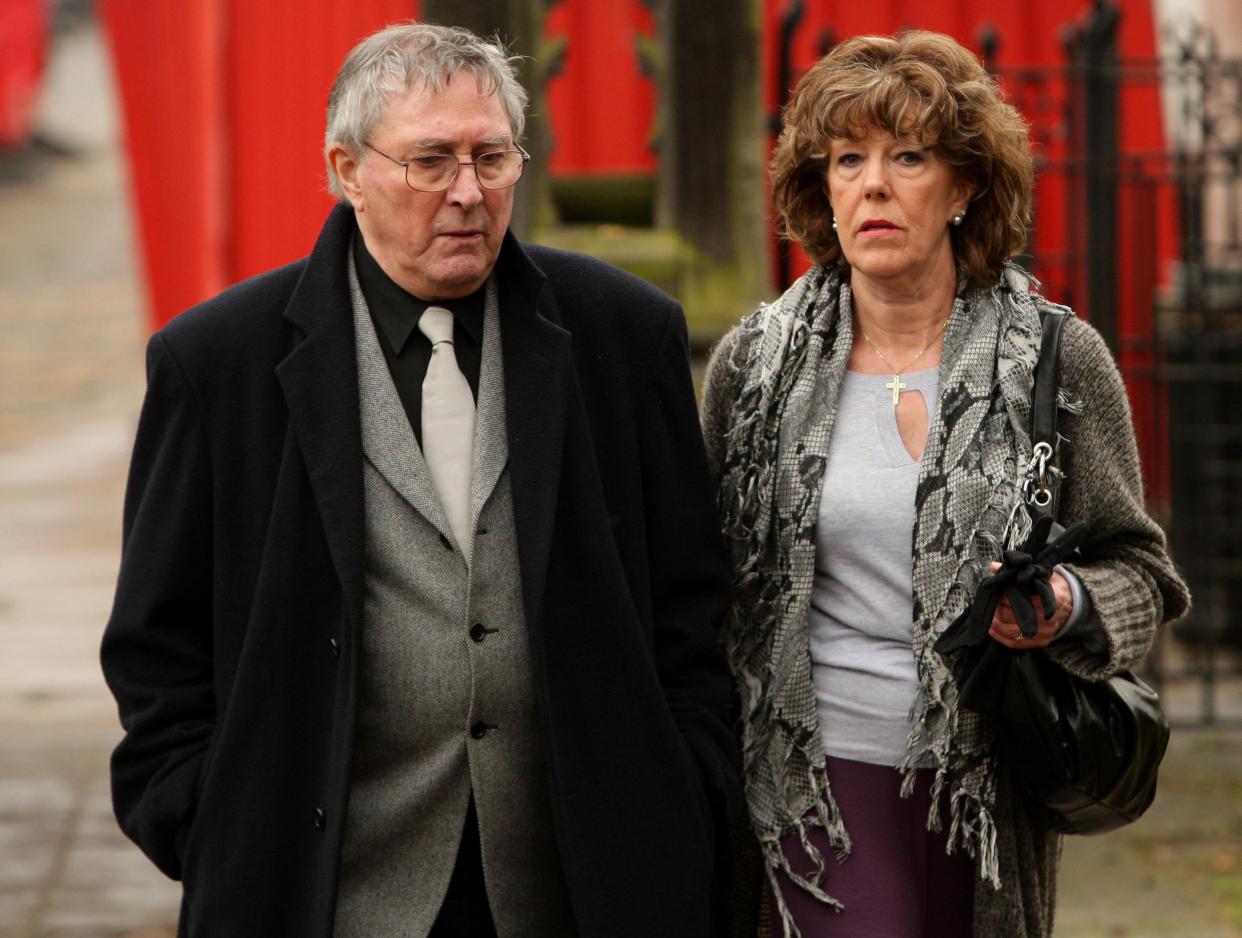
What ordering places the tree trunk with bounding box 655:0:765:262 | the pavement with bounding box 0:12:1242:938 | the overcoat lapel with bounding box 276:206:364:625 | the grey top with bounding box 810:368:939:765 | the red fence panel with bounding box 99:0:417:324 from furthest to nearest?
the red fence panel with bounding box 99:0:417:324 → the tree trunk with bounding box 655:0:765:262 → the pavement with bounding box 0:12:1242:938 → the grey top with bounding box 810:368:939:765 → the overcoat lapel with bounding box 276:206:364:625

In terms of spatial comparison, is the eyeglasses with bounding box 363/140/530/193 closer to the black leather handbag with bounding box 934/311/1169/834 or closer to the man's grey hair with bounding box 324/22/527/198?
the man's grey hair with bounding box 324/22/527/198

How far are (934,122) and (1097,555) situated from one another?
70cm

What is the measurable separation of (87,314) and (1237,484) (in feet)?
50.3

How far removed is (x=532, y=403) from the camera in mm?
2721

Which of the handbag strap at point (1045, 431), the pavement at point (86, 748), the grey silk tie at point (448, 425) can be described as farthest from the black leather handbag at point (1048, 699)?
the pavement at point (86, 748)

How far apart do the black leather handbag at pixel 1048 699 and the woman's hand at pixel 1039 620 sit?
2cm

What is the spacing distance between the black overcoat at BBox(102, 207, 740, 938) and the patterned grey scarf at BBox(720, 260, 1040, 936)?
0.43ft

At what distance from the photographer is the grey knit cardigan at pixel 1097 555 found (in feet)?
9.14

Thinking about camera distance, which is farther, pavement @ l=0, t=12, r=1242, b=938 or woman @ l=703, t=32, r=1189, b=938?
pavement @ l=0, t=12, r=1242, b=938

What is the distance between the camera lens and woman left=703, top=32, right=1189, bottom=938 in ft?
9.16

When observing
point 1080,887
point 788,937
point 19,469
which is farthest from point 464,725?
point 19,469

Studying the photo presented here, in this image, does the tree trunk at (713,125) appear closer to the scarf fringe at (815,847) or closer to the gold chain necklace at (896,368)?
the gold chain necklace at (896,368)

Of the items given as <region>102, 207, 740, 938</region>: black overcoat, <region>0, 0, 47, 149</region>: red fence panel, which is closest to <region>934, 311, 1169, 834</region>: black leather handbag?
<region>102, 207, 740, 938</region>: black overcoat

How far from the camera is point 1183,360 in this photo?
296 inches
